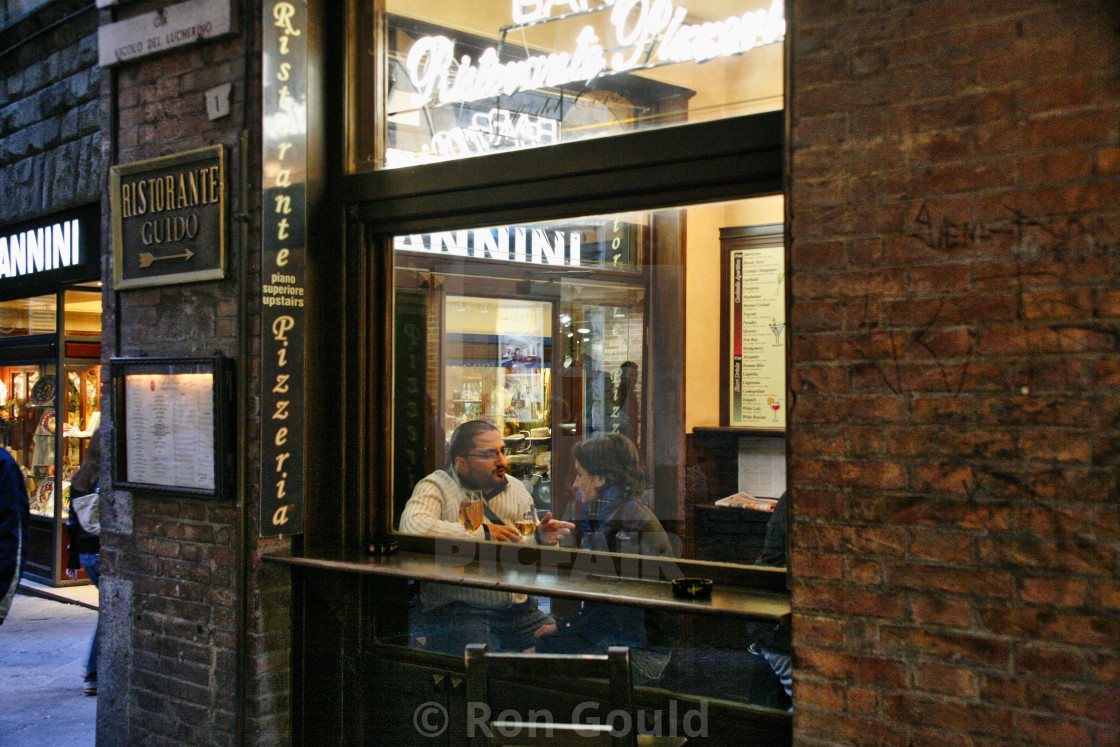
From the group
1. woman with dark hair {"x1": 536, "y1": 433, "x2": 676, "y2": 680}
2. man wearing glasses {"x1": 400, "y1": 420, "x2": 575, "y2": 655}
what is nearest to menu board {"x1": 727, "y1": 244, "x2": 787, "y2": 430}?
woman with dark hair {"x1": 536, "y1": 433, "x2": 676, "y2": 680}

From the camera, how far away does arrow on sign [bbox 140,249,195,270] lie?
3.56 meters

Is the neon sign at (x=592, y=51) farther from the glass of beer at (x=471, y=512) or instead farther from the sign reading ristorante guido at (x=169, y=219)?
the glass of beer at (x=471, y=512)

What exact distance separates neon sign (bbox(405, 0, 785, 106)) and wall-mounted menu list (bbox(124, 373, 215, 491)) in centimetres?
140

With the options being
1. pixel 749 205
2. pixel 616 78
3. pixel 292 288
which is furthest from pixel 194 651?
pixel 749 205

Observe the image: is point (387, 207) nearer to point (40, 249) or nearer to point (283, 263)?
point (283, 263)

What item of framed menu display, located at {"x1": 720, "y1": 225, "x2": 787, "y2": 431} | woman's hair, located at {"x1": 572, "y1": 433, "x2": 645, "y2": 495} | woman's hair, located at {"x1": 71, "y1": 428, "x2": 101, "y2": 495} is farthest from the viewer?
framed menu display, located at {"x1": 720, "y1": 225, "x2": 787, "y2": 431}

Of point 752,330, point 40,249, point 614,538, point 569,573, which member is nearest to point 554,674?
point 569,573

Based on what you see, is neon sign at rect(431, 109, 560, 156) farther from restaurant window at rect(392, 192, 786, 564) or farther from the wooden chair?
the wooden chair

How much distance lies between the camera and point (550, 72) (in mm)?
3320

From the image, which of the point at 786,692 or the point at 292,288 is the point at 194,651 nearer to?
the point at 292,288

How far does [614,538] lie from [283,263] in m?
1.67

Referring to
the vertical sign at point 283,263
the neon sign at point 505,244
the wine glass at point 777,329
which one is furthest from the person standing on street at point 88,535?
the wine glass at point 777,329

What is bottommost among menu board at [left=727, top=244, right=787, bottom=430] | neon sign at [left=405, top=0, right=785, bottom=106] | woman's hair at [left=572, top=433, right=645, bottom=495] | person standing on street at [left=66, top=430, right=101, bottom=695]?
person standing on street at [left=66, top=430, right=101, bottom=695]

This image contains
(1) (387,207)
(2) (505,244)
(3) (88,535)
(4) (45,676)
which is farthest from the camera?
(4) (45,676)
